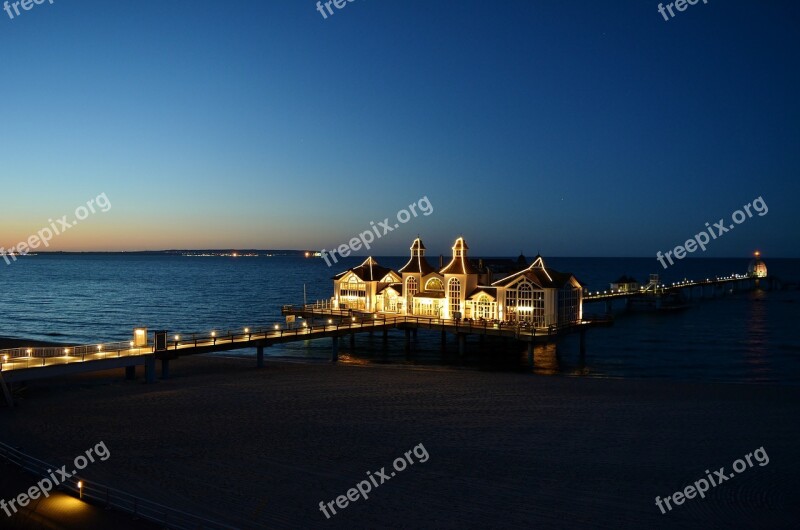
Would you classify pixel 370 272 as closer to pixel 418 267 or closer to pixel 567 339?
pixel 418 267

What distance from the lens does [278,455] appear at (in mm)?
Answer: 20469

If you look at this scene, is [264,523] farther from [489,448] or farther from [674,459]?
[674,459]

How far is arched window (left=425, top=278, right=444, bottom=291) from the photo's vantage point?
5406cm

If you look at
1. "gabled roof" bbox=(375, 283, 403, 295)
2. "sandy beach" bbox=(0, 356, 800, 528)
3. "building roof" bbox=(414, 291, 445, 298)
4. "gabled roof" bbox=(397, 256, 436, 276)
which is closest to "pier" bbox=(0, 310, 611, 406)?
"sandy beach" bbox=(0, 356, 800, 528)

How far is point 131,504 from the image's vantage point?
1495cm

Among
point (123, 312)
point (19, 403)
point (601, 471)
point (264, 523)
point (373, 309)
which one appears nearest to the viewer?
point (264, 523)

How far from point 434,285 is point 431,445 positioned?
108 ft

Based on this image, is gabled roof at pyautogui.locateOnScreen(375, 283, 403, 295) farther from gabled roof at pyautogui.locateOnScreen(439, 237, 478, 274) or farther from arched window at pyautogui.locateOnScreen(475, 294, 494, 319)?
arched window at pyautogui.locateOnScreen(475, 294, 494, 319)

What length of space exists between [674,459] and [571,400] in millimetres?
8898

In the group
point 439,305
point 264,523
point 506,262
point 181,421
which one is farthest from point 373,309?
point 264,523

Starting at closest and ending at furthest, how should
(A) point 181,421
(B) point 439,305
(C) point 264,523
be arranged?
(C) point 264,523 < (A) point 181,421 < (B) point 439,305

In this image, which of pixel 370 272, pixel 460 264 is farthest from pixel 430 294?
pixel 370 272

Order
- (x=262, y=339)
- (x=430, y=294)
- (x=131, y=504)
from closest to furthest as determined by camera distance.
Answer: (x=131, y=504)
(x=262, y=339)
(x=430, y=294)

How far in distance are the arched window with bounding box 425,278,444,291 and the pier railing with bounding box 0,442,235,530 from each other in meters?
39.1
